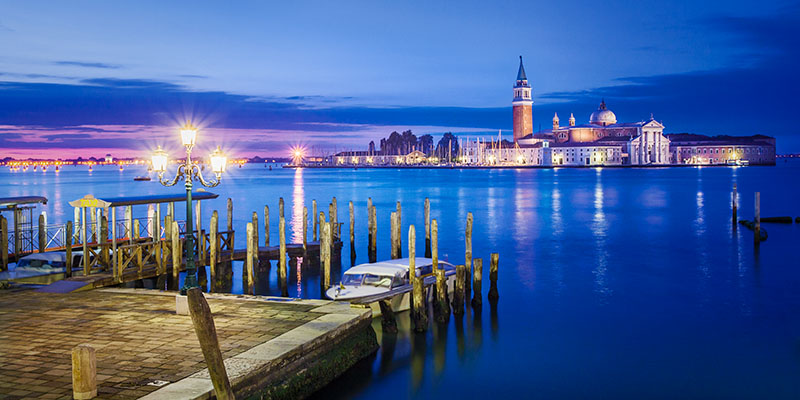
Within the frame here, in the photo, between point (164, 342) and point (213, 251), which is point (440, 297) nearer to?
point (213, 251)

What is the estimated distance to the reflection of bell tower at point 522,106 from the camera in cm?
17650

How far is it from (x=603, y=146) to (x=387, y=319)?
154m

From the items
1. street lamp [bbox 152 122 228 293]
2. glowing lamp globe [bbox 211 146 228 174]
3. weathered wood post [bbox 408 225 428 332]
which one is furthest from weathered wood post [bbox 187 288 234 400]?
glowing lamp globe [bbox 211 146 228 174]

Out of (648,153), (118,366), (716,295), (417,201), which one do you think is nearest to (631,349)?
(716,295)

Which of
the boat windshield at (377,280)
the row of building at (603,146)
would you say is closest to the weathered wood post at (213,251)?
the boat windshield at (377,280)

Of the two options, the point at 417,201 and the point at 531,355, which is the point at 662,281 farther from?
the point at 417,201

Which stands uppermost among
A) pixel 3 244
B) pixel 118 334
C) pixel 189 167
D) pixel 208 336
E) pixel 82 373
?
pixel 189 167

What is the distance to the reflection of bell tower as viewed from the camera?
579 feet

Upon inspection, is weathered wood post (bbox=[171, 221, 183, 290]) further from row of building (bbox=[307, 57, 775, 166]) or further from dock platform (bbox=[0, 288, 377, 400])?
row of building (bbox=[307, 57, 775, 166])

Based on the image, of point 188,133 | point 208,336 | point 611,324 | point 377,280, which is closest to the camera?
point 208,336

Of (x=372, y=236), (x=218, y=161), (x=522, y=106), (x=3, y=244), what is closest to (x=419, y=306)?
(x=218, y=161)

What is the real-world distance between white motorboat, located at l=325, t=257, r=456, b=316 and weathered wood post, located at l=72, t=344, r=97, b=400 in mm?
6774

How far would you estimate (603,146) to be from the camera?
16000cm

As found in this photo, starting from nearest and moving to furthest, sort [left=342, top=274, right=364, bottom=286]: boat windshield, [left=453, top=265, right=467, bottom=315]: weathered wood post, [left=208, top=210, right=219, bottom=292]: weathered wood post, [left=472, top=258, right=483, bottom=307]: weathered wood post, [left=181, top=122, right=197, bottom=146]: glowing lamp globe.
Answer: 1. [left=181, top=122, right=197, bottom=146]: glowing lamp globe
2. [left=453, top=265, right=467, bottom=315]: weathered wood post
3. [left=342, top=274, right=364, bottom=286]: boat windshield
4. [left=472, top=258, right=483, bottom=307]: weathered wood post
5. [left=208, top=210, right=219, bottom=292]: weathered wood post
